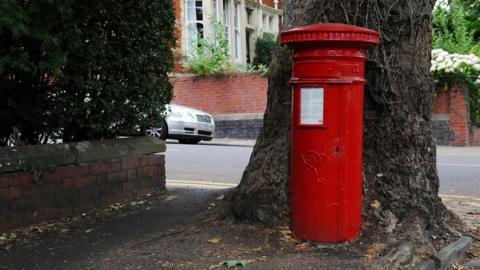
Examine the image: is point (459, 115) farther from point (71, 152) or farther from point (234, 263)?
point (234, 263)

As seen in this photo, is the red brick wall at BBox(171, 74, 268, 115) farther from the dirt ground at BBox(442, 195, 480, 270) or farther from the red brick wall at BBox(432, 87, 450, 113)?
the dirt ground at BBox(442, 195, 480, 270)

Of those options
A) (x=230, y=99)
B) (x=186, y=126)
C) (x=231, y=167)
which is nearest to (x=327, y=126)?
(x=231, y=167)

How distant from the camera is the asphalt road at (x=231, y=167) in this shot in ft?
28.6

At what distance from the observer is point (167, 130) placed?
52.6ft

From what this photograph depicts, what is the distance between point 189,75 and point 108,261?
16810 mm

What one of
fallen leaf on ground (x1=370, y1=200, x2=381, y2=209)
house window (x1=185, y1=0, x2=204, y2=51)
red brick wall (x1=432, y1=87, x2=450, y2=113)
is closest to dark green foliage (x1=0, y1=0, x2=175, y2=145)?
fallen leaf on ground (x1=370, y1=200, x2=381, y2=209)

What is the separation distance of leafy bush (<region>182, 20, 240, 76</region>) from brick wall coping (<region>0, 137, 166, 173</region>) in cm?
1372

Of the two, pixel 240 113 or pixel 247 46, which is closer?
pixel 240 113

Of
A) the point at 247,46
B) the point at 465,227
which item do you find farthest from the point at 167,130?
the point at 247,46

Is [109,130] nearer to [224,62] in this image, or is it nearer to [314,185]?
[314,185]

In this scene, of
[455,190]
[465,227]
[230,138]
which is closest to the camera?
[465,227]

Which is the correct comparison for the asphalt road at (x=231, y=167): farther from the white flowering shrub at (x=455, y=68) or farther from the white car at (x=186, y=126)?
the white flowering shrub at (x=455, y=68)

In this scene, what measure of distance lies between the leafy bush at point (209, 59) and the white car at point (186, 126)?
11.6ft

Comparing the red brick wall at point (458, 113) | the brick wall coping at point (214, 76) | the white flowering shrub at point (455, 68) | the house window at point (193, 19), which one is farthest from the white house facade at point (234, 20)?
the red brick wall at point (458, 113)
